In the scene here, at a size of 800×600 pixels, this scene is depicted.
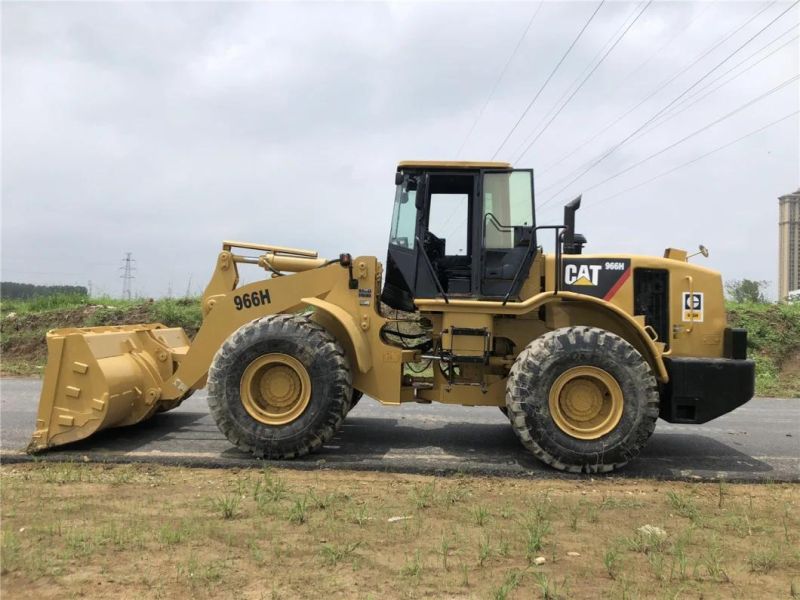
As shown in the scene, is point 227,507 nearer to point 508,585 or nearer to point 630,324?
point 508,585

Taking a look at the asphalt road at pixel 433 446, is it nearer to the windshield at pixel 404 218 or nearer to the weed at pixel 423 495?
the weed at pixel 423 495

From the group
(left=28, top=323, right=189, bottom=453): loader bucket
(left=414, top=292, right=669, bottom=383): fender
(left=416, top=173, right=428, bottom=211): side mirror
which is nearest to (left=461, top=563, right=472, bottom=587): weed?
(left=414, top=292, right=669, bottom=383): fender

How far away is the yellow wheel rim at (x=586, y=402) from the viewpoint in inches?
203

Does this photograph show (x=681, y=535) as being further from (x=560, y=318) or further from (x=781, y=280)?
(x=781, y=280)

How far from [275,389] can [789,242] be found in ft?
139

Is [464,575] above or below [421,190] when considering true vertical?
below

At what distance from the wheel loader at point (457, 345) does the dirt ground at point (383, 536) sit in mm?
576

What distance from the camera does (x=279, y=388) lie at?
5.52 metres

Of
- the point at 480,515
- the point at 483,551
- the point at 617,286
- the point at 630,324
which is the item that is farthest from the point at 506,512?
the point at 617,286

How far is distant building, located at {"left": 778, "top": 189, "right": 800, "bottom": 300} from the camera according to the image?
37531 mm

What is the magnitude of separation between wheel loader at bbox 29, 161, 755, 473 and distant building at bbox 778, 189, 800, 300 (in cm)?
3845

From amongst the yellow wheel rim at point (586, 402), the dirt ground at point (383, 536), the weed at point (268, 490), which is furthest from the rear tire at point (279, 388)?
the yellow wheel rim at point (586, 402)

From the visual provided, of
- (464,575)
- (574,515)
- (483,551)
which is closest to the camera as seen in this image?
(464,575)

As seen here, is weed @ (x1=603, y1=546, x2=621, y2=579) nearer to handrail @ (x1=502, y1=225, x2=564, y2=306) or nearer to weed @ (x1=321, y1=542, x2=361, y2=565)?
weed @ (x1=321, y1=542, x2=361, y2=565)
